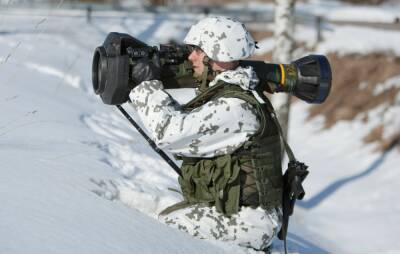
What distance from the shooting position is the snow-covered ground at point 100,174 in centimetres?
306

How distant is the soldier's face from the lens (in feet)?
11.5

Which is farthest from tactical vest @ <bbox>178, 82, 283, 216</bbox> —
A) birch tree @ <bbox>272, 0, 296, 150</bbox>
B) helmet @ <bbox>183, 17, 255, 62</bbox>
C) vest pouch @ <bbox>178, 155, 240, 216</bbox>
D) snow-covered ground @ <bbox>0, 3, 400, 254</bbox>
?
birch tree @ <bbox>272, 0, 296, 150</bbox>

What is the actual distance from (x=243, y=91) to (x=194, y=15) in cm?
1719

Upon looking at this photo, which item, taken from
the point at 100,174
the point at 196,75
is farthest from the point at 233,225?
the point at 100,174

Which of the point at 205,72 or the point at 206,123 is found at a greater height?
the point at 205,72

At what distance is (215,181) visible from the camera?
345 centimetres

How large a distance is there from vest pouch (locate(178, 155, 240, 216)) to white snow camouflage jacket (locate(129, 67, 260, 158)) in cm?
7

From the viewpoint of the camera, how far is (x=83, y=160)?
15.5 feet

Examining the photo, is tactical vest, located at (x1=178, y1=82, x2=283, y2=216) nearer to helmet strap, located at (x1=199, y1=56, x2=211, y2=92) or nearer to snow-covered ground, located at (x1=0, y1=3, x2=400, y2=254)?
helmet strap, located at (x1=199, y1=56, x2=211, y2=92)

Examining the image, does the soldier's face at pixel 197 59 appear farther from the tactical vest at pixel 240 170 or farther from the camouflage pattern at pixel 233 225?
the camouflage pattern at pixel 233 225

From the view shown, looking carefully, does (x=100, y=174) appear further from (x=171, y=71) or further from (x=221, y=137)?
(x=221, y=137)

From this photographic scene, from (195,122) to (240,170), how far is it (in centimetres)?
35

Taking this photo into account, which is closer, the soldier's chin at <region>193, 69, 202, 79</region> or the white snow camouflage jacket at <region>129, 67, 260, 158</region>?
the white snow camouflage jacket at <region>129, 67, 260, 158</region>

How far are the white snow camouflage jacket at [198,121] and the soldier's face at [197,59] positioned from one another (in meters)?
0.15
